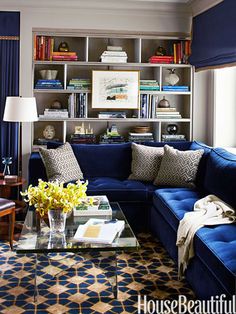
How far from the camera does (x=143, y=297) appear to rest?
10.8 feet

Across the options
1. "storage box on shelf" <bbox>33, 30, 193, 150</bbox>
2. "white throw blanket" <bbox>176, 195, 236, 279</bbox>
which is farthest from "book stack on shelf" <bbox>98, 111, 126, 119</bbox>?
"white throw blanket" <bbox>176, 195, 236, 279</bbox>

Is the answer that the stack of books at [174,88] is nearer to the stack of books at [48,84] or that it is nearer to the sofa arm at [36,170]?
the stack of books at [48,84]

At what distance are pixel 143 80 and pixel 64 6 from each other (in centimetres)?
128

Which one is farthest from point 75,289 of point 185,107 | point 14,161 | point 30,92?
point 185,107

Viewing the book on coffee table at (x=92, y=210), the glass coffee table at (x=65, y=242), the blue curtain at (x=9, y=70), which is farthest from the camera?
the blue curtain at (x=9, y=70)

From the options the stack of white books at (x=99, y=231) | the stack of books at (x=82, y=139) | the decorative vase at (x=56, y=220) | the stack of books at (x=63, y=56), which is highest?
the stack of books at (x=63, y=56)

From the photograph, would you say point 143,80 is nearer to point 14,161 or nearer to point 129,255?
point 14,161

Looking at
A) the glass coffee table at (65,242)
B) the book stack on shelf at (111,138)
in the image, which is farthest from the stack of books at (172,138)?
the glass coffee table at (65,242)

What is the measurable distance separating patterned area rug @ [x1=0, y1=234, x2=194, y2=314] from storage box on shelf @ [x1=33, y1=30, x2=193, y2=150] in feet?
6.70

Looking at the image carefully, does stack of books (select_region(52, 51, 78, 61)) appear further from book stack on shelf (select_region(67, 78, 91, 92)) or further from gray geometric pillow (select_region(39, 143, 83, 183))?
gray geometric pillow (select_region(39, 143, 83, 183))

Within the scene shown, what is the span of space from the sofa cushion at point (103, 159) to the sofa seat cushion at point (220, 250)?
2.14 metres

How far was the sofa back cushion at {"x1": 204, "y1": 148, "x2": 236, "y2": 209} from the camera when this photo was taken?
393cm

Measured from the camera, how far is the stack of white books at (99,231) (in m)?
3.14

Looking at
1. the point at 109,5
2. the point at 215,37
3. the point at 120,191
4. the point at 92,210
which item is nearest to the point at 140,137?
the point at 120,191
